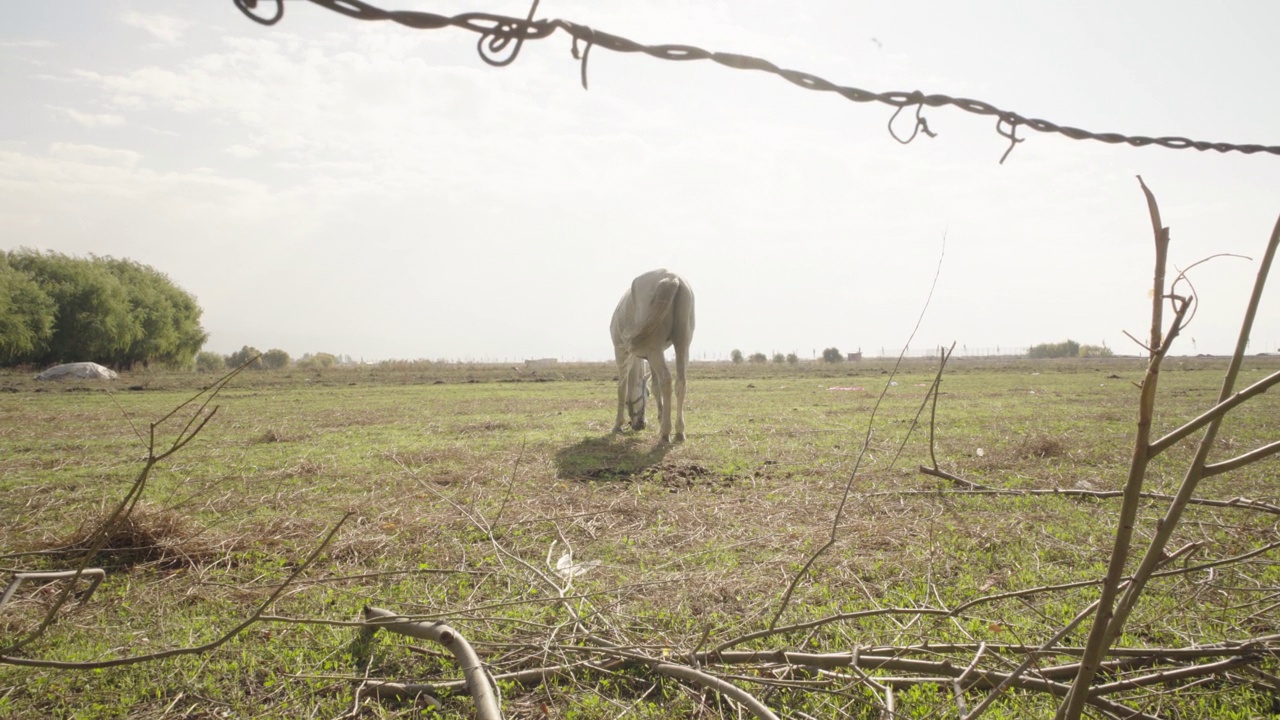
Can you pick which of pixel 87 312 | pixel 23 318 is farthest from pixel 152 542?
pixel 87 312

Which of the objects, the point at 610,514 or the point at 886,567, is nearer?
the point at 886,567

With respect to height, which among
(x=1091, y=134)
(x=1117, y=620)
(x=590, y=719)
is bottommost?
(x=590, y=719)

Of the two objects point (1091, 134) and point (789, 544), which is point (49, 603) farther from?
point (1091, 134)

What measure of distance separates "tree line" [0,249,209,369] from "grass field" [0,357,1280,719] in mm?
38148

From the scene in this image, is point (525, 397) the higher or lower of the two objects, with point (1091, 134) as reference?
lower

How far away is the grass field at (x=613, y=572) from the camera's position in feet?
7.78

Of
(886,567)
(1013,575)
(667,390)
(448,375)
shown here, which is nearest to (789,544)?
(886,567)

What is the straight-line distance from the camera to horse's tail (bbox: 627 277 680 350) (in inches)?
336

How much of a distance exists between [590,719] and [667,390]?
660 cm

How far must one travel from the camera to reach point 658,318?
857cm

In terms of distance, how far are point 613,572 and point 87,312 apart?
49486 mm

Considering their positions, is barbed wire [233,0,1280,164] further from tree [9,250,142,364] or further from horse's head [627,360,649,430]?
tree [9,250,142,364]

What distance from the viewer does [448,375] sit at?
106 ft

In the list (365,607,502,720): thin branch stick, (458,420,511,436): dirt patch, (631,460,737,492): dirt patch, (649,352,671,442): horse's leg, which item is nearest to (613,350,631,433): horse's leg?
(649,352,671,442): horse's leg
